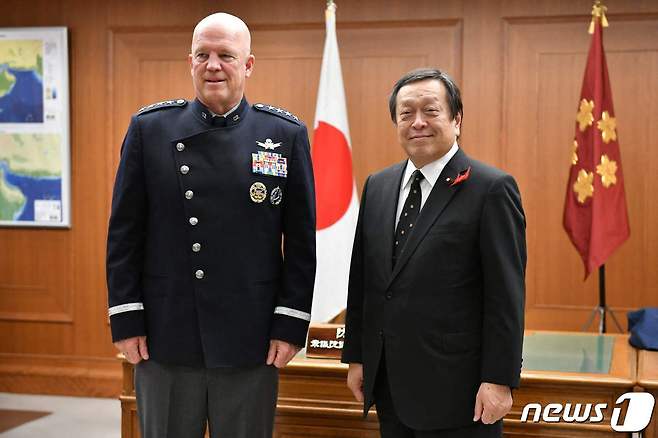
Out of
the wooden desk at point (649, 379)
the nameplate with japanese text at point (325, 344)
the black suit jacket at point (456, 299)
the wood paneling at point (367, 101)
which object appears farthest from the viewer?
the wood paneling at point (367, 101)

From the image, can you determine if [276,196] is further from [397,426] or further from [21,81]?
[21,81]

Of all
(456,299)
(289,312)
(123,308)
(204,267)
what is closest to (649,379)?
(456,299)

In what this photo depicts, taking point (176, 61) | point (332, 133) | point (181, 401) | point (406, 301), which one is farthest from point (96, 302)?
point (406, 301)

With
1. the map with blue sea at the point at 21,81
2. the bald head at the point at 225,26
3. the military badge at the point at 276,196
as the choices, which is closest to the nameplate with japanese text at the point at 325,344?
the military badge at the point at 276,196

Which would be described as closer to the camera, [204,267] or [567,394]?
[204,267]

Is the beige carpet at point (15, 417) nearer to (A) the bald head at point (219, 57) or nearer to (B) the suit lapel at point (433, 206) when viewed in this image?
(A) the bald head at point (219, 57)

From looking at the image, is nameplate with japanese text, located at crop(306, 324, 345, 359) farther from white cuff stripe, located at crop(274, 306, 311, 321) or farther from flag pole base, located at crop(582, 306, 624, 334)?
flag pole base, located at crop(582, 306, 624, 334)

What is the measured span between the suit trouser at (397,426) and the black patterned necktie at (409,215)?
0.27m

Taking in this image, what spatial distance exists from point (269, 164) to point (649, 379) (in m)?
1.31

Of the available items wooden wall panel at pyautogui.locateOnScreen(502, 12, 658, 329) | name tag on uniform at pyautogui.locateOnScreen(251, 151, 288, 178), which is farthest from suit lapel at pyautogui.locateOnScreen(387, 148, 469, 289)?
wooden wall panel at pyautogui.locateOnScreen(502, 12, 658, 329)

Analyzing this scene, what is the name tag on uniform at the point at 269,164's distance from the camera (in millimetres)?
1953

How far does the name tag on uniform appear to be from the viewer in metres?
1.95

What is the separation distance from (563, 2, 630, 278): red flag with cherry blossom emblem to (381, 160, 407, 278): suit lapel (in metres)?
2.14

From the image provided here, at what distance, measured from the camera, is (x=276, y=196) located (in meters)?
1.97
